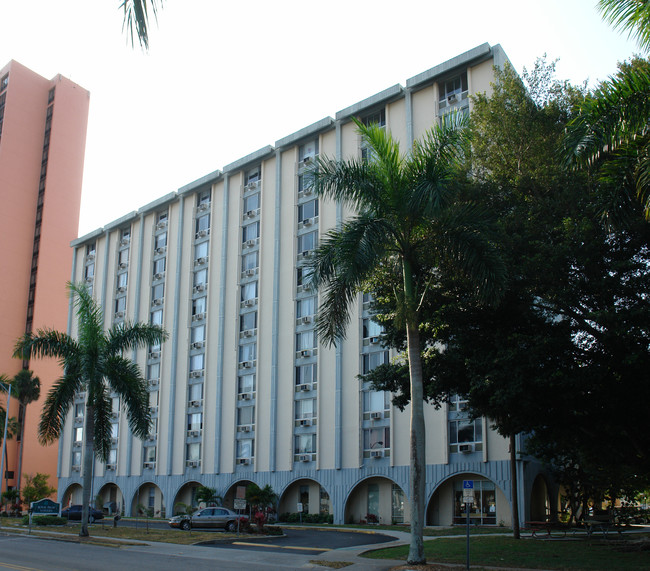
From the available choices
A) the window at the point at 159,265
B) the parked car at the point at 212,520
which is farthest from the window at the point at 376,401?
the window at the point at 159,265

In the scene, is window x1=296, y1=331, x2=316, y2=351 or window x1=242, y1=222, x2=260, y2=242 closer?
window x1=296, y1=331, x2=316, y2=351

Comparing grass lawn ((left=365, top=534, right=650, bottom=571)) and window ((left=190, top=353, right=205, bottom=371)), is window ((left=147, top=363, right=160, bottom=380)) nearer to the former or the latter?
window ((left=190, top=353, right=205, bottom=371))

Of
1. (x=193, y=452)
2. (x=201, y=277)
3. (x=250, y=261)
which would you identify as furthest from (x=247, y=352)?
(x=193, y=452)

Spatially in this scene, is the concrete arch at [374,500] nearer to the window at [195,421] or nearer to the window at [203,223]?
the window at [195,421]

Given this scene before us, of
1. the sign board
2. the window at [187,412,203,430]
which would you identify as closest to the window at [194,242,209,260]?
the window at [187,412,203,430]

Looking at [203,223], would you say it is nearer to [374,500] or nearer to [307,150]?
[307,150]

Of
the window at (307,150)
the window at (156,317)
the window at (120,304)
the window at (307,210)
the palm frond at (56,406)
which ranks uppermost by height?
the window at (307,150)

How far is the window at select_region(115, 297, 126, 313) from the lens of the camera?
63469 millimetres

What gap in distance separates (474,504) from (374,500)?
7.08 m

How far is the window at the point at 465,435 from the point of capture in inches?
1464

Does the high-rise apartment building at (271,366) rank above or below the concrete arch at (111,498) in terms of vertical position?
above

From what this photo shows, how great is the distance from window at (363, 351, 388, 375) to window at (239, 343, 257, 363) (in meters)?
10.3

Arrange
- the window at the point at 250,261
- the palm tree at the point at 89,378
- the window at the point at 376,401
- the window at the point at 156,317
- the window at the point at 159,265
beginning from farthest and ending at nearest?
the window at the point at 159,265 < the window at the point at 156,317 < the window at the point at 250,261 < the window at the point at 376,401 < the palm tree at the point at 89,378

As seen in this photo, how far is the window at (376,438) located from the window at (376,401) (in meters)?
1.22
